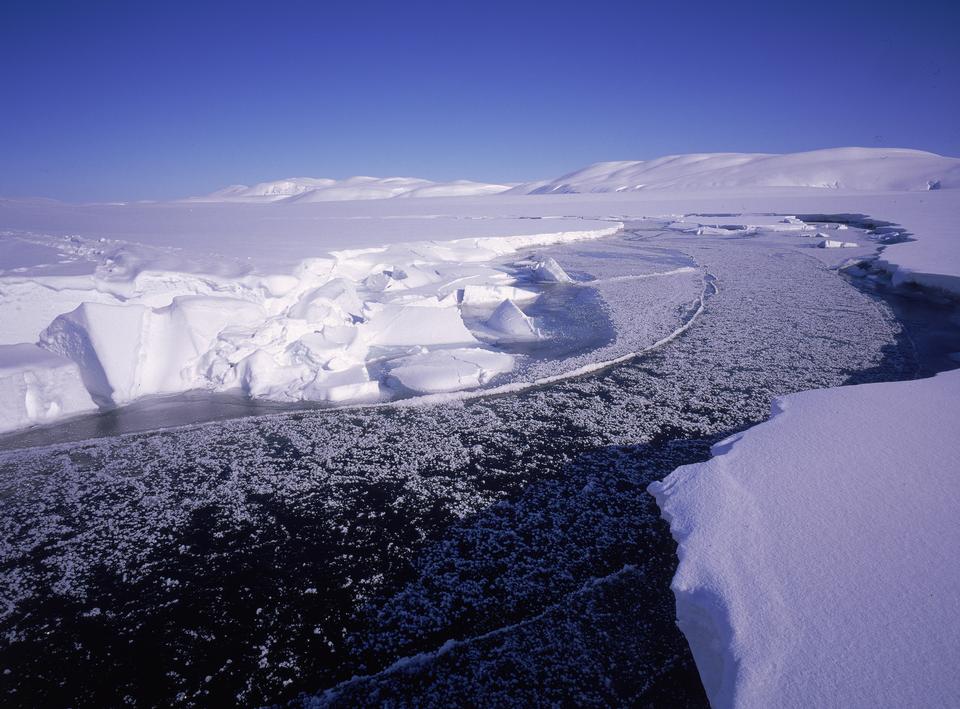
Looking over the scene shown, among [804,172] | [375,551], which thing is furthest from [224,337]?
[804,172]

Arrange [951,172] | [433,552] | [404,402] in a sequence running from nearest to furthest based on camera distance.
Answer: [433,552] → [404,402] → [951,172]

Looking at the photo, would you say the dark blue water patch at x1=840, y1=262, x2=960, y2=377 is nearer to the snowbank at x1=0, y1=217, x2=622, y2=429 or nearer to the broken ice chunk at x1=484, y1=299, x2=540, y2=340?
the broken ice chunk at x1=484, y1=299, x2=540, y2=340

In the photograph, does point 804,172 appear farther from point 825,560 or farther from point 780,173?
point 825,560

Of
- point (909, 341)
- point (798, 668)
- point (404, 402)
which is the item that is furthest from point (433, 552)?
point (909, 341)

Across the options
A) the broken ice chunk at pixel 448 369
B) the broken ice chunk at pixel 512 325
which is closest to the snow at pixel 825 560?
the broken ice chunk at pixel 448 369

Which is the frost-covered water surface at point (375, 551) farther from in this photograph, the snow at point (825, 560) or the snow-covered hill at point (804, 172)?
the snow-covered hill at point (804, 172)

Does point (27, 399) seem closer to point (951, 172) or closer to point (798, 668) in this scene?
point (798, 668)
